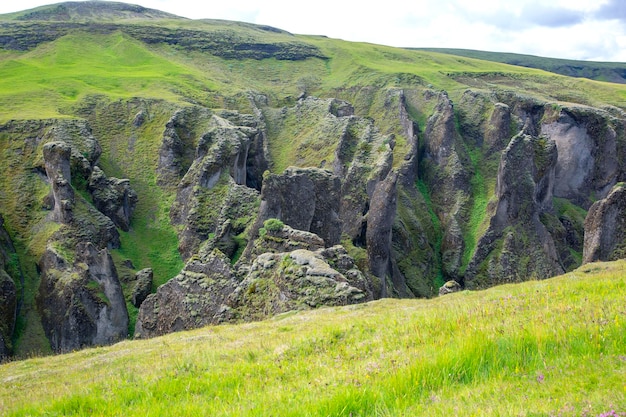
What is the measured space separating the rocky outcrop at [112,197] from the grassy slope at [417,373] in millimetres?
57201

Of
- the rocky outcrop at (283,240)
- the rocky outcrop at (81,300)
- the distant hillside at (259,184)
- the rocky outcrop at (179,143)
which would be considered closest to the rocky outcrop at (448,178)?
the distant hillside at (259,184)

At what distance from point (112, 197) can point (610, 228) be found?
58197 mm

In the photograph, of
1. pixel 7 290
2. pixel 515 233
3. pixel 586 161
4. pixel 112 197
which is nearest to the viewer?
pixel 7 290

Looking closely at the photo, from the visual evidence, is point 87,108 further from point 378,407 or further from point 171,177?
point 378,407

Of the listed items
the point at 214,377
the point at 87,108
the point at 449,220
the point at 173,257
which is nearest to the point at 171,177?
the point at 173,257

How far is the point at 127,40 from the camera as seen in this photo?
139750mm

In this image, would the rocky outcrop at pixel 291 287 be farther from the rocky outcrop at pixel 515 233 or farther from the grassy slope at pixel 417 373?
the rocky outcrop at pixel 515 233

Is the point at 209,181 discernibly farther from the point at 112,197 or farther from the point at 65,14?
the point at 65,14

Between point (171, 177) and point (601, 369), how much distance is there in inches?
2889

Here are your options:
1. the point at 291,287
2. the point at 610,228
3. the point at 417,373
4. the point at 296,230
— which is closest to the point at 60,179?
the point at 296,230

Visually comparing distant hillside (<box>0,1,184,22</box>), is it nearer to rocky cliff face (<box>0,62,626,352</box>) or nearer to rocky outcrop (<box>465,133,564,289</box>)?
rocky cliff face (<box>0,62,626,352</box>)

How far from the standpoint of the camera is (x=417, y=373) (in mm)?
7406

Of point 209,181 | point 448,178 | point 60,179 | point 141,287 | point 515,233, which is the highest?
point 60,179

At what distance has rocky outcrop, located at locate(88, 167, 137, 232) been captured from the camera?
64.9m
